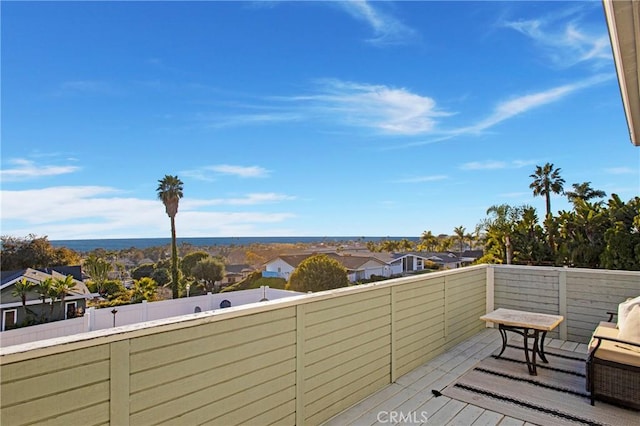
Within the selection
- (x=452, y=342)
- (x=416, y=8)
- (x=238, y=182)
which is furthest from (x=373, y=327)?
(x=238, y=182)

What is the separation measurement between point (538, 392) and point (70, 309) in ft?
73.4

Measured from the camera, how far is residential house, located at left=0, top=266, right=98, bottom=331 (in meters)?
17.1

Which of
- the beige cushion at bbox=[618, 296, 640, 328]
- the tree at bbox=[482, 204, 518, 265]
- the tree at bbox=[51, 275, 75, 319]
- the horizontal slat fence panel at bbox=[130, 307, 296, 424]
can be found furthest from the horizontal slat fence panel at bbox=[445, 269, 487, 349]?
the tree at bbox=[51, 275, 75, 319]

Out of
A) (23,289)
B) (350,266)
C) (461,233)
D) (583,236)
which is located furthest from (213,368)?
(461,233)

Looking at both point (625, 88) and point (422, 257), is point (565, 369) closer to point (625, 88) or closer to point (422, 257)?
point (625, 88)

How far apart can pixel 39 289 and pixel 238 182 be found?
69.6 feet

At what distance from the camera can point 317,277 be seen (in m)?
23.0

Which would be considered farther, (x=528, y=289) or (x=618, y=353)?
(x=528, y=289)

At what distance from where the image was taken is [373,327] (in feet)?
9.89

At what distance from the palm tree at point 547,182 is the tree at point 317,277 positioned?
53.1ft

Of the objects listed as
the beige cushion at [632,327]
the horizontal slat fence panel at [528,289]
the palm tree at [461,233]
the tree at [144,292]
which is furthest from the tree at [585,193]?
the tree at [144,292]

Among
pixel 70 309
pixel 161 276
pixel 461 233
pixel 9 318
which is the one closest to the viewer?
pixel 9 318

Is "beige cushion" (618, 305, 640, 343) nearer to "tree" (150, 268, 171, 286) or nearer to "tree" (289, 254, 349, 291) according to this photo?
"tree" (289, 254, 349, 291)

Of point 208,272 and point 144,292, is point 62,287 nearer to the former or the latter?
point 144,292
